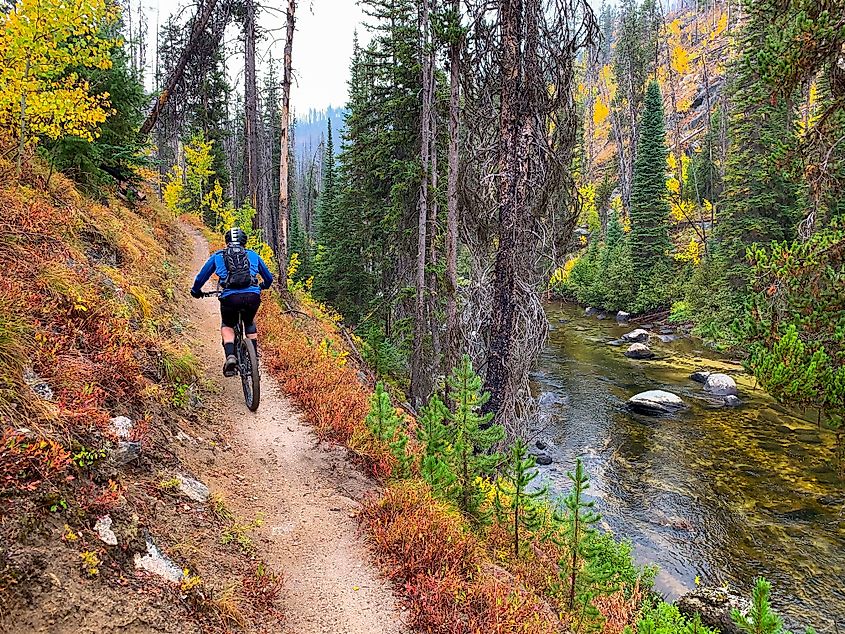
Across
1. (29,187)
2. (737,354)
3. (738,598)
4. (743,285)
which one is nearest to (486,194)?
(29,187)

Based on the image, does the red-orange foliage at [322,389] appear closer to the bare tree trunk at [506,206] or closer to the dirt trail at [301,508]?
the dirt trail at [301,508]

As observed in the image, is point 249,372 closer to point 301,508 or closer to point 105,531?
point 301,508

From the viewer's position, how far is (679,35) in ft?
292

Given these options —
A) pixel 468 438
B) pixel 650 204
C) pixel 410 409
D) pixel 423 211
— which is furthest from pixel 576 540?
pixel 650 204

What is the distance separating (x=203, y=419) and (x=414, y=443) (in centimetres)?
371

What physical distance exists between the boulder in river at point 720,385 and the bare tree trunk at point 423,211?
1218 cm

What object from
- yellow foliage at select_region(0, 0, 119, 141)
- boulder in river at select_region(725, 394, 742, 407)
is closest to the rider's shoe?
yellow foliage at select_region(0, 0, 119, 141)

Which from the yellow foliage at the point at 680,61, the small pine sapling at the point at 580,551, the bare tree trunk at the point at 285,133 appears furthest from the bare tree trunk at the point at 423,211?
the yellow foliage at the point at 680,61

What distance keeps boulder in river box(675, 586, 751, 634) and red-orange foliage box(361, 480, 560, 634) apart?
14.4 feet

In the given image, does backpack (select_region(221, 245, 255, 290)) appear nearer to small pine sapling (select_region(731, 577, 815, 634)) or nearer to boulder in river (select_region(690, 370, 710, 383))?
small pine sapling (select_region(731, 577, 815, 634))

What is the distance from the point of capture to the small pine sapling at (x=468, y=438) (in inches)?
223

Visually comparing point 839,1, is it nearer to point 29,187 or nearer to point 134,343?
point 134,343

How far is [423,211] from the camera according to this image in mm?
14648

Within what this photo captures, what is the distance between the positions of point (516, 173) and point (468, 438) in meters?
3.72
